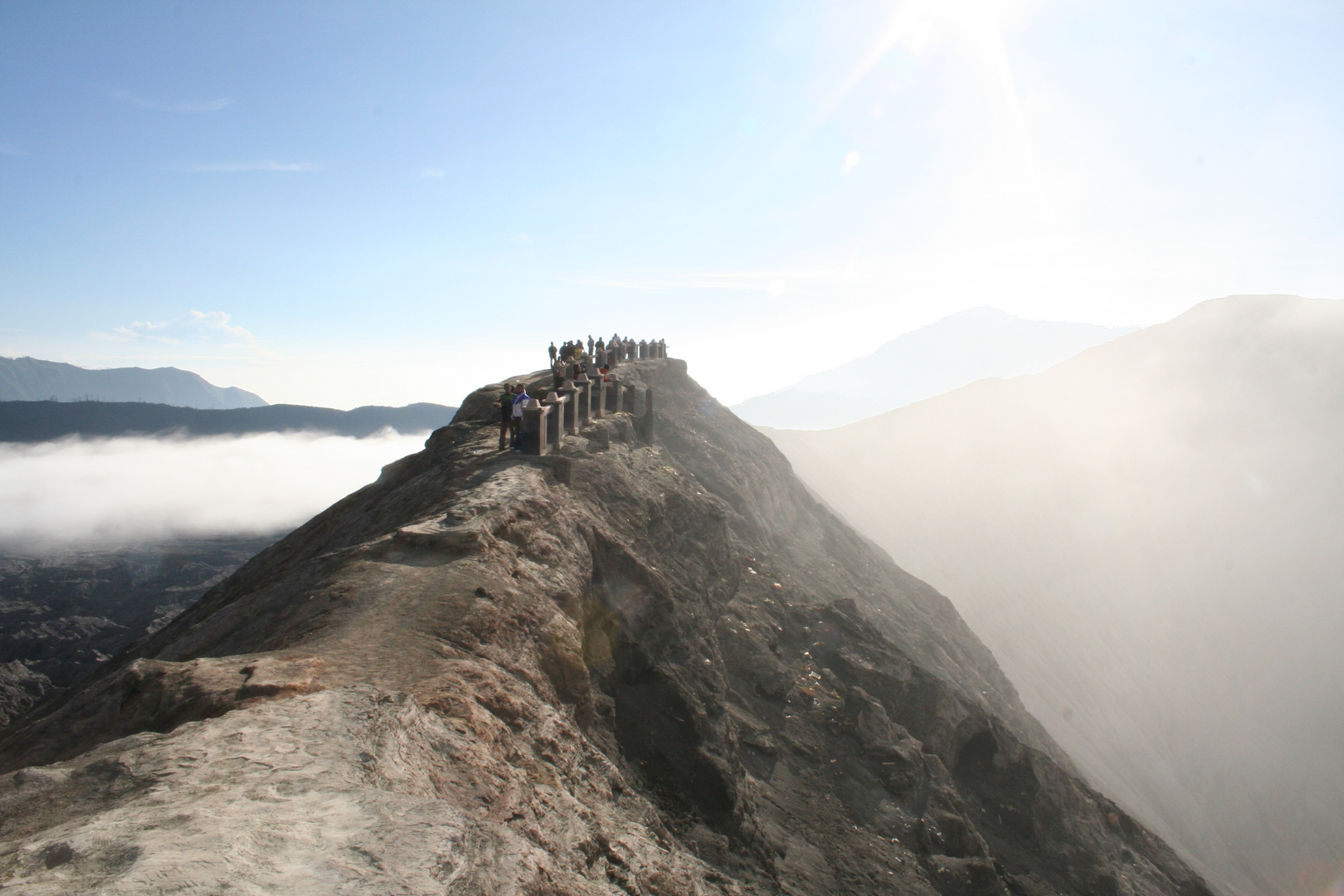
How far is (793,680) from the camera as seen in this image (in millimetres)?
17344

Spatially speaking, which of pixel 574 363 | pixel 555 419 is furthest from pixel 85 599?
pixel 555 419

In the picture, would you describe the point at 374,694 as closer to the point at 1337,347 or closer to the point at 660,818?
the point at 660,818

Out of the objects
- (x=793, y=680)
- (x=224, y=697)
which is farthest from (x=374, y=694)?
(x=793, y=680)

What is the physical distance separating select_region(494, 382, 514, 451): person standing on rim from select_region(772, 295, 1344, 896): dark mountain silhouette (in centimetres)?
5045

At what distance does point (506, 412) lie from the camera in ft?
50.5

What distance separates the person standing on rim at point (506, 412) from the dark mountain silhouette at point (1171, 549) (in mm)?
50446

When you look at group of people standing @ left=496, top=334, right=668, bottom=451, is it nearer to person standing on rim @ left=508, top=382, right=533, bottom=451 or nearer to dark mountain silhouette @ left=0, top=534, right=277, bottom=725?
person standing on rim @ left=508, top=382, right=533, bottom=451

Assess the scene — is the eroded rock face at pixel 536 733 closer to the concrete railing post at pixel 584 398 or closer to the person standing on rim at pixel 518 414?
the concrete railing post at pixel 584 398

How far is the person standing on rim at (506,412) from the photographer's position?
1513cm

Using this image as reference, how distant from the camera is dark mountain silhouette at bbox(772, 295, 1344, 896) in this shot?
56.8 meters

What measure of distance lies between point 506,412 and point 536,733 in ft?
30.5

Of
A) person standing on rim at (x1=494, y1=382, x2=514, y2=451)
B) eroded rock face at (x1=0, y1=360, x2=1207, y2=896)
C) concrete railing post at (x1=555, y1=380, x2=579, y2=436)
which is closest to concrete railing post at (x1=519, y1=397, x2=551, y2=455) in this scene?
eroded rock face at (x1=0, y1=360, x2=1207, y2=896)

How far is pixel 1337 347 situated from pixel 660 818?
519 ft

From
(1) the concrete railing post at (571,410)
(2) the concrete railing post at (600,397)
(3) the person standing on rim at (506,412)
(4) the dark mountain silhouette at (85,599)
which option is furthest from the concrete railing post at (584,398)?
(4) the dark mountain silhouette at (85,599)
